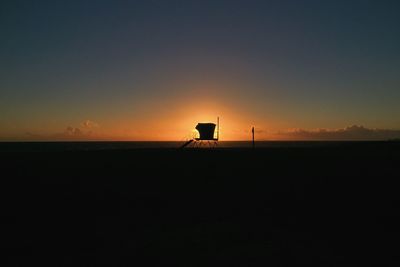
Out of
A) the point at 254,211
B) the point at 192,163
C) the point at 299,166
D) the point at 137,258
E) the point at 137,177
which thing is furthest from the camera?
the point at 192,163

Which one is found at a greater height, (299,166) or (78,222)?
(299,166)

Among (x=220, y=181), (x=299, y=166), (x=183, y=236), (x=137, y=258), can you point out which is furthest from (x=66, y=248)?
(x=299, y=166)

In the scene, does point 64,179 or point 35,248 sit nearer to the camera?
point 35,248

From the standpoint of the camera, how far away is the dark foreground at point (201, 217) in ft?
32.6

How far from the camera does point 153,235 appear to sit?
11617 mm

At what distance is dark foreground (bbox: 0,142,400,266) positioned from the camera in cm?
993

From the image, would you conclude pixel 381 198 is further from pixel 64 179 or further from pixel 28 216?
pixel 64 179

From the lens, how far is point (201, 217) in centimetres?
1372

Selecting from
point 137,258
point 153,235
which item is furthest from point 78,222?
point 137,258

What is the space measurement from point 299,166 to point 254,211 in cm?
1374

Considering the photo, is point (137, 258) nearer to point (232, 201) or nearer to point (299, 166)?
point (232, 201)

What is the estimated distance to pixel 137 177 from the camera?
22.7 meters

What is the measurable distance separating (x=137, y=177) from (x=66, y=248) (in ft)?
39.5

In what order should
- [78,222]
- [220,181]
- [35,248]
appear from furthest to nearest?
[220,181] → [78,222] → [35,248]
